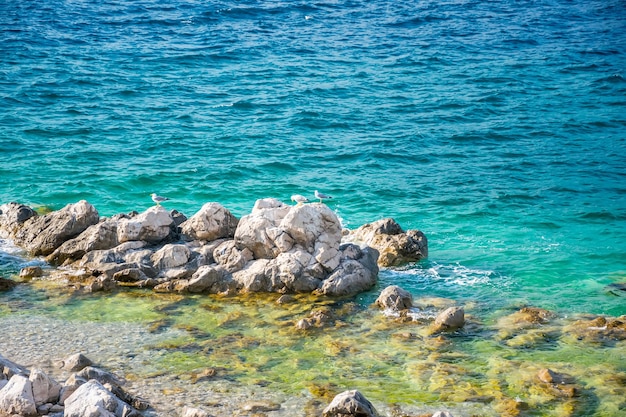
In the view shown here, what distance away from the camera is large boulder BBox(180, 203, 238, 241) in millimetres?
22750

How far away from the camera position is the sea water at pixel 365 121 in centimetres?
2606

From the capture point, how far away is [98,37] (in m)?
47.7

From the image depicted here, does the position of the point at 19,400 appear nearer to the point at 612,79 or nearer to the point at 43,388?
the point at 43,388

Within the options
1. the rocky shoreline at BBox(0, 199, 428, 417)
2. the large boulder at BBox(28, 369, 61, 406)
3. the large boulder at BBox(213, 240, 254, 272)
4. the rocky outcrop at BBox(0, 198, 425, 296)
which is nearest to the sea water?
the rocky shoreline at BBox(0, 199, 428, 417)

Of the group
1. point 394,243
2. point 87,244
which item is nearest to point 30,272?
point 87,244

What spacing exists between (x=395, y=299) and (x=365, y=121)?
18277 millimetres

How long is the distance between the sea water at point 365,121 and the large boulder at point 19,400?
29.8 feet

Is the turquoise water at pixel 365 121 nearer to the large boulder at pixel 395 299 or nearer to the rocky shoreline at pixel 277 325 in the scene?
the large boulder at pixel 395 299

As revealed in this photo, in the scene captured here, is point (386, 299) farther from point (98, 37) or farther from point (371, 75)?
point (98, 37)

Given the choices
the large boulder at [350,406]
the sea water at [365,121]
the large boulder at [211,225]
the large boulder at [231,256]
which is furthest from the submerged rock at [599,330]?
the large boulder at [211,225]

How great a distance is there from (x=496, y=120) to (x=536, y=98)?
155 inches

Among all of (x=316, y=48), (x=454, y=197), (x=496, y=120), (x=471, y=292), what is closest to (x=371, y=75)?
(x=316, y=48)

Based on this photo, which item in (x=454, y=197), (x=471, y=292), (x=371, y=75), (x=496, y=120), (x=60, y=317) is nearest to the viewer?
(x=60, y=317)

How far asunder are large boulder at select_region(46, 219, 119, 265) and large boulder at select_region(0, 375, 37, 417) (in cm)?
936
